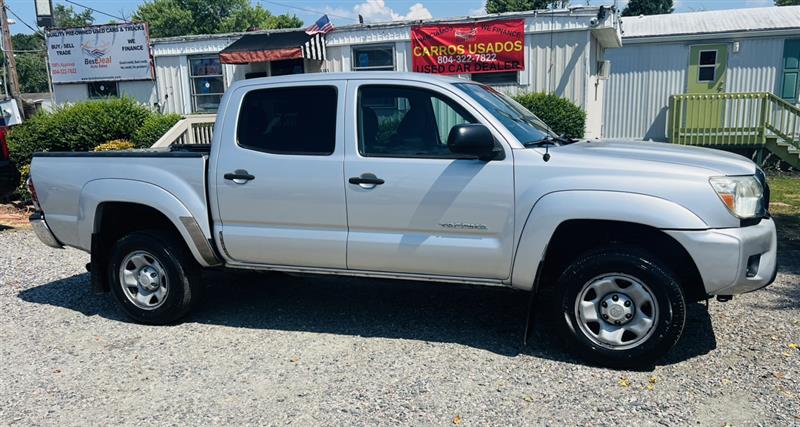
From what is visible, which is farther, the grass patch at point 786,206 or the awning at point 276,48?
the awning at point 276,48

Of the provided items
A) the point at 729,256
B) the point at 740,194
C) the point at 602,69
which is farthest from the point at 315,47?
the point at 729,256

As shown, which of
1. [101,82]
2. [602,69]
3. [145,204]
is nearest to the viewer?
[145,204]

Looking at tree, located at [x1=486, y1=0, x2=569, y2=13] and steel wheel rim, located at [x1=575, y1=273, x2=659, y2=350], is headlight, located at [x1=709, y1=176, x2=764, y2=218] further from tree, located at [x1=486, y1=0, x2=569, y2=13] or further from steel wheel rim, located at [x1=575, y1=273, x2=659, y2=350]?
tree, located at [x1=486, y1=0, x2=569, y2=13]

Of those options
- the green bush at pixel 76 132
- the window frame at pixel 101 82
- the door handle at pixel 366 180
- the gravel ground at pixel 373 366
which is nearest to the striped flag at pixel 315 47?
the green bush at pixel 76 132

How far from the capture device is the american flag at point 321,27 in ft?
46.1

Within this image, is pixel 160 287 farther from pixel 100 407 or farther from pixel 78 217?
pixel 100 407

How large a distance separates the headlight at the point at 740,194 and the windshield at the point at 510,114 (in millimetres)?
1235

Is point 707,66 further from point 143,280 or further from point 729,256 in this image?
point 143,280

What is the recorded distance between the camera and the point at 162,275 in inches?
207

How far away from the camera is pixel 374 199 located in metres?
4.51

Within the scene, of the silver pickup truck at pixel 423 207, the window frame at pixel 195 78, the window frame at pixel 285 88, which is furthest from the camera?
the window frame at pixel 195 78

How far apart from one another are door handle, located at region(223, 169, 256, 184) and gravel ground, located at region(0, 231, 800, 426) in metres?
1.24

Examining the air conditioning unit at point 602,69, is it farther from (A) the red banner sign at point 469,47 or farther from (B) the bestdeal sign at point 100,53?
(B) the bestdeal sign at point 100,53

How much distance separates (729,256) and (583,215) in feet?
2.88
